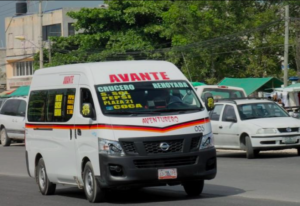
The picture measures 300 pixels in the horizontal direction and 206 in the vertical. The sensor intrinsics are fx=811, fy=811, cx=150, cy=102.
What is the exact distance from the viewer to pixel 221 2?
50.8m

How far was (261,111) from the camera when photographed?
2264 cm

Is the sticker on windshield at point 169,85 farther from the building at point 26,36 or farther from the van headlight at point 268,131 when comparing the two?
the building at point 26,36

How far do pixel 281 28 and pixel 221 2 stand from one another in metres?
4.16

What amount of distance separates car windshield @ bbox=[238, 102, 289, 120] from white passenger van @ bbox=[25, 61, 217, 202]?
948cm

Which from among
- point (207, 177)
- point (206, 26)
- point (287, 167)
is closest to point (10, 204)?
point (207, 177)

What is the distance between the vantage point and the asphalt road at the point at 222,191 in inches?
490

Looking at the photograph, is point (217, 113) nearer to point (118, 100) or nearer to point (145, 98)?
point (145, 98)

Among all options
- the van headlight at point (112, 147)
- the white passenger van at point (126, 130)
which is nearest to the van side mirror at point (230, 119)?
the white passenger van at point (126, 130)

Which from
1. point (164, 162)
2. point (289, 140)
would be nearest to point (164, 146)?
point (164, 162)

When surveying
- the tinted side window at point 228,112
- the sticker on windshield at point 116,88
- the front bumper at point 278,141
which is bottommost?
the front bumper at point 278,141

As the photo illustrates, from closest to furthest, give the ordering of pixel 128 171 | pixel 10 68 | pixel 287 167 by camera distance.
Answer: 1. pixel 128 171
2. pixel 287 167
3. pixel 10 68

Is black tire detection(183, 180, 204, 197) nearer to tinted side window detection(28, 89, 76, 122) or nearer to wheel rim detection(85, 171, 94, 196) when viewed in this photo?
wheel rim detection(85, 171, 94, 196)

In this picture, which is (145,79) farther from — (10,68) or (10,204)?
(10,68)

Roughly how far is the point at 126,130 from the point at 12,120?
71.2 ft
